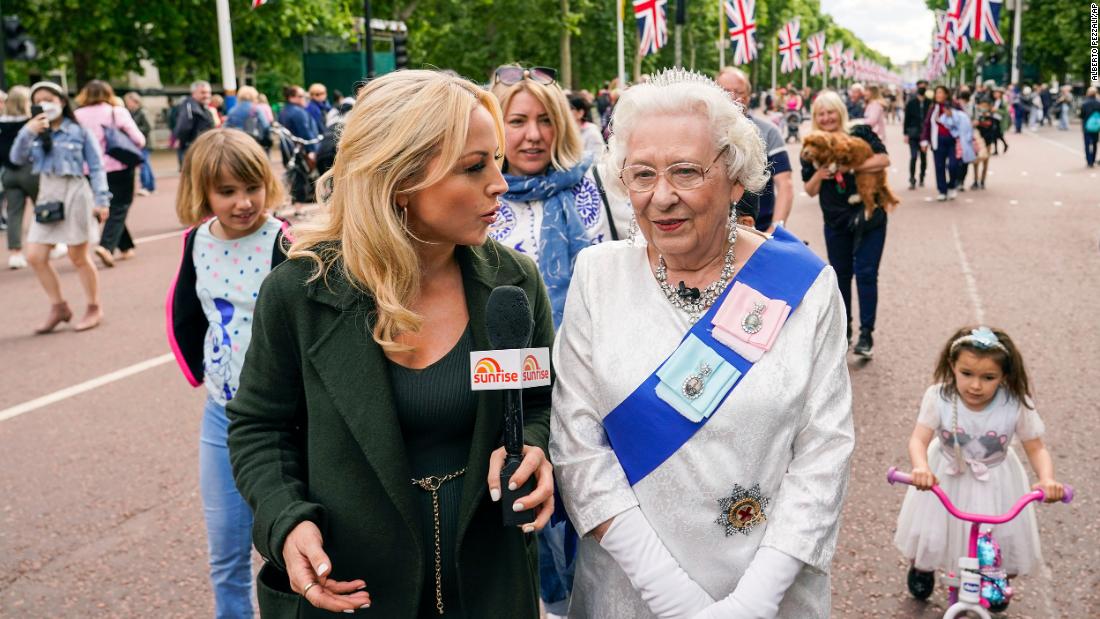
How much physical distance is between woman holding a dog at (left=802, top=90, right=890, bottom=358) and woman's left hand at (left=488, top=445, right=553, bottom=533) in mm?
5540

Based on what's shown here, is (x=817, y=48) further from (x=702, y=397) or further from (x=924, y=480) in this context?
(x=702, y=397)

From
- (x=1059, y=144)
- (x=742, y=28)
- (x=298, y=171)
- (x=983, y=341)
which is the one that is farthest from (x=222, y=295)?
(x=1059, y=144)

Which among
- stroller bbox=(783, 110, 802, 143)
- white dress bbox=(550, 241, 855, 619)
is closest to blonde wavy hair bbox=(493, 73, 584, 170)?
white dress bbox=(550, 241, 855, 619)

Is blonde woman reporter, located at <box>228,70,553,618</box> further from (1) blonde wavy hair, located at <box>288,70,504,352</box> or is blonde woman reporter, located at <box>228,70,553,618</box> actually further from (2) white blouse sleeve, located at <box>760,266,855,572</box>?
(2) white blouse sleeve, located at <box>760,266,855,572</box>

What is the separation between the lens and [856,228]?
7.23m

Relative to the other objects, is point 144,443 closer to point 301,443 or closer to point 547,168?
point 547,168

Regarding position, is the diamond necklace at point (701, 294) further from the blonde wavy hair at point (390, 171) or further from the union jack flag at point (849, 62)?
the union jack flag at point (849, 62)

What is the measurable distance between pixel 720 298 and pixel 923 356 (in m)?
5.46

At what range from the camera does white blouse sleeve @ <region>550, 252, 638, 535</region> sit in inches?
86.4

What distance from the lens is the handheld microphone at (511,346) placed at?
1.83m

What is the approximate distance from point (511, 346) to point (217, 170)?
1.89 metres

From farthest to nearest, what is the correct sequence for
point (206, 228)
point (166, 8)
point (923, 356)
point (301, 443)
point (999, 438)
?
point (166, 8) → point (923, 356) → point (999, 438) → point (206, 228) → point (301, 443)

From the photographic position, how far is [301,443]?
86.7 inches

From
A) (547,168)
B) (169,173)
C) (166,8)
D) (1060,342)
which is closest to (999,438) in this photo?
(547,168)
